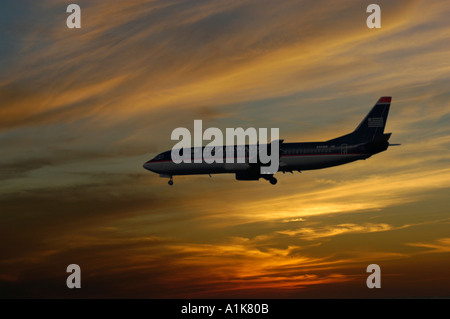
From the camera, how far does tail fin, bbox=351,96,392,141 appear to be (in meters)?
89.6

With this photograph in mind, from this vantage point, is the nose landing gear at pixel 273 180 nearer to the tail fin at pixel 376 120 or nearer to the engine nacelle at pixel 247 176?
the engine nacelle at pixel 247 176

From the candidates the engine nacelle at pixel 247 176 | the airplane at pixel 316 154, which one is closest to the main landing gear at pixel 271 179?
the airplane at pixel 316 154

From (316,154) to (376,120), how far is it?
11995 mm

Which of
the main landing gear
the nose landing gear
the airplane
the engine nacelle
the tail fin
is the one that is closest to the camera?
the airplane

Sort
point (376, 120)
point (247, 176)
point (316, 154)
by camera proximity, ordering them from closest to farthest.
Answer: point (316, 154), point (247, 176), point (376, 120)

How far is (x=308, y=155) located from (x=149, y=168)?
25959mm

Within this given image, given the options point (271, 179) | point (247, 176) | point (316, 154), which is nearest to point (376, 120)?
point (316, 154)

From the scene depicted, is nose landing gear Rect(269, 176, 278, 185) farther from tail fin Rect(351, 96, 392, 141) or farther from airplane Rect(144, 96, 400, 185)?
tail fin Rect(351, 96, 392, 141)

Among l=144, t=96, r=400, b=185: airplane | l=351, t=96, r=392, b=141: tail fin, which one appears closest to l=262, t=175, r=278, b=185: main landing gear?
l=144, t=96, r=400, b=185: airplane

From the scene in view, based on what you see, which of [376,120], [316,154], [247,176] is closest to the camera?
[316,154]

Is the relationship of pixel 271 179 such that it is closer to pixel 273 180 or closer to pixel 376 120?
pixel 273 180

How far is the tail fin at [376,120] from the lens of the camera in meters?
89.6

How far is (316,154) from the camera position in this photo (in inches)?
3366
